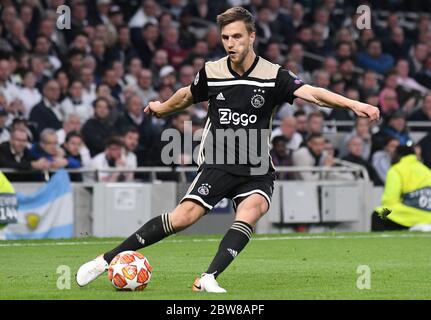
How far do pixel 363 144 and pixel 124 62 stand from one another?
4.61m

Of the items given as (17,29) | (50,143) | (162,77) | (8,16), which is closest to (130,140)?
(50,143)

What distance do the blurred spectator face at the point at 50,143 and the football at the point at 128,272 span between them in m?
8.13

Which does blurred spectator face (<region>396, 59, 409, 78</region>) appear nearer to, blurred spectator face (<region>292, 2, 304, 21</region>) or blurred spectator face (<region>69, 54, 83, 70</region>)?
blurred spectator face (<region>292, 2, 304, 21</region>)

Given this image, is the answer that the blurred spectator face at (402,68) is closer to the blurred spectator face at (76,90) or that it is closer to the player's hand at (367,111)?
the blurred spectator face at (76,90)

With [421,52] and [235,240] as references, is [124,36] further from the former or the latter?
[235,240]

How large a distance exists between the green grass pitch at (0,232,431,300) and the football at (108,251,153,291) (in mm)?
107

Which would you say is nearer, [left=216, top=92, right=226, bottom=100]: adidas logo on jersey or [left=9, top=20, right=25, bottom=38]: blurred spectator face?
[left=216, top=92, right=226, bottom=100]: adidas logo on jersey

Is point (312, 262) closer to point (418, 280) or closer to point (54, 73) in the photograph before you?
point (418, 280)

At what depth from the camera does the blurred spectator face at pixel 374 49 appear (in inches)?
969

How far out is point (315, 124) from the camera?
66.0 feet

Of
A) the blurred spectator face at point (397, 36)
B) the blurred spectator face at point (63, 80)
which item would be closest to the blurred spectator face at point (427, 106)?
the blurred spectator face at point (397, 36)

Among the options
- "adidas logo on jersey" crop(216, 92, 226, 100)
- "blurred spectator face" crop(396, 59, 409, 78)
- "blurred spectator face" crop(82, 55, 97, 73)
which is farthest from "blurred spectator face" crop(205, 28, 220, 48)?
"adidas logo on jersey" crop(216, 92, 226, 100)

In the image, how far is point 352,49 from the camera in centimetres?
2459

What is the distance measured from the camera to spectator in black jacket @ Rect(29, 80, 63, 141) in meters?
18.7
